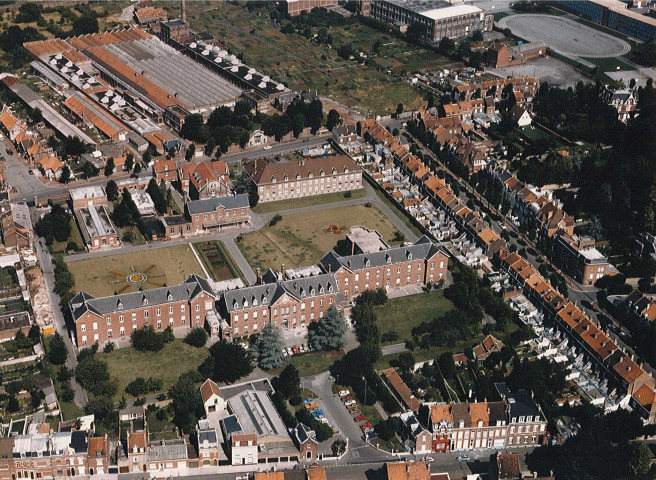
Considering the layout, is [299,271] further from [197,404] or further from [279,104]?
[279,104]

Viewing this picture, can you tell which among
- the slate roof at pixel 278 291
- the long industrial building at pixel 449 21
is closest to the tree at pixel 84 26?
the long industrial building at pixel 449 21

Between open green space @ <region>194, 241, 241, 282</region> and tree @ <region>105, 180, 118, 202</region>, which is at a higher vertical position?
tree @ <region>105, 180, 118, 202</region>

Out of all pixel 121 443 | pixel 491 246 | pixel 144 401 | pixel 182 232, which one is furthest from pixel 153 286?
pixel 491 246

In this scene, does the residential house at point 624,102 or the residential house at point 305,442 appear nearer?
the residential house at point 305,442

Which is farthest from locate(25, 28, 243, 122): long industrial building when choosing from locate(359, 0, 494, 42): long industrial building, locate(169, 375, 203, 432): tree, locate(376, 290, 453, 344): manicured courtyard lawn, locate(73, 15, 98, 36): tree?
locate(169, 375, 203, 432): tree

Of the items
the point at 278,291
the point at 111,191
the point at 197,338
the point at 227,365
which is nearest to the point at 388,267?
the point at 278,291

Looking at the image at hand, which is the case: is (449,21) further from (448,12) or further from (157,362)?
(157,362)

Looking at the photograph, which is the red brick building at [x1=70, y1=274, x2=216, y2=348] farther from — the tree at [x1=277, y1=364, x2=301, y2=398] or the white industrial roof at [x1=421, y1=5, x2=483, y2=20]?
the white industrial roof at [x1=421, y1=5, x2=483, y2=20]

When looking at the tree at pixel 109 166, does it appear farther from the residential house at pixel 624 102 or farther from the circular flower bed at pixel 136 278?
the residential house at pixel 624 102
